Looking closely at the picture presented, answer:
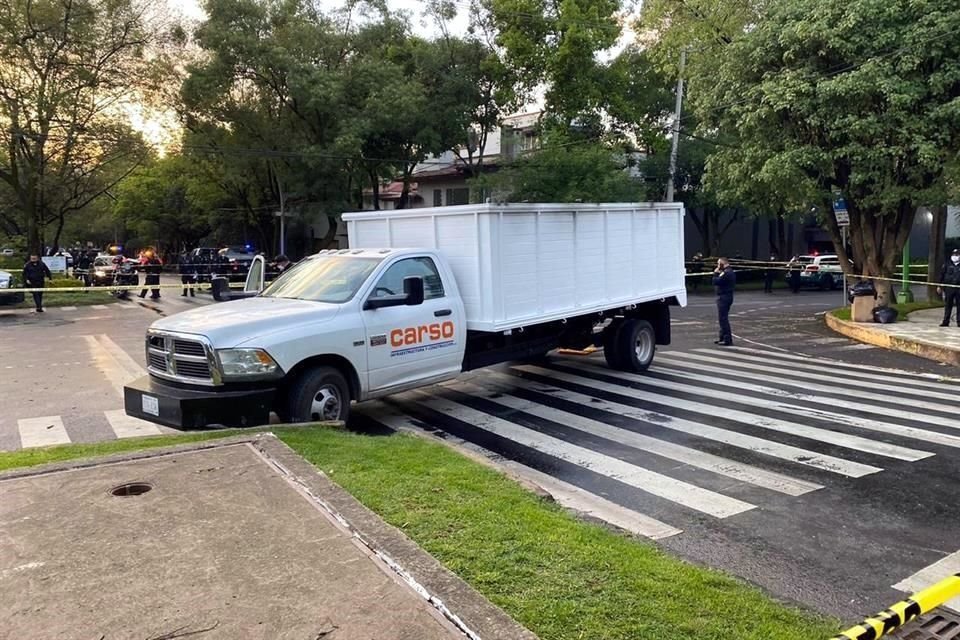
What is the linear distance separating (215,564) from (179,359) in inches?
138

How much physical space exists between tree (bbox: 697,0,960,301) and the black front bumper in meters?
13.8

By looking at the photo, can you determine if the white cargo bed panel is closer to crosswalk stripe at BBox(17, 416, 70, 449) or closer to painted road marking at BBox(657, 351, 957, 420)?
painted road marking at BBox(657, 351, 957, 420)

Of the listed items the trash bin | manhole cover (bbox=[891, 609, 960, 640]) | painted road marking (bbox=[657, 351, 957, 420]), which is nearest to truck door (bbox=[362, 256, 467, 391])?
painted road marking (bbox=[657, 351, 957, 420])

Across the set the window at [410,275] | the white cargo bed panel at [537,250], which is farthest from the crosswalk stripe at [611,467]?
the window at [410,275]

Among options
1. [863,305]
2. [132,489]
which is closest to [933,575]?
[132,489]

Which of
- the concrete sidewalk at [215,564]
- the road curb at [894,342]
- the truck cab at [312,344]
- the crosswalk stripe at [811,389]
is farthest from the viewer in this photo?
the road curb at [894,342]

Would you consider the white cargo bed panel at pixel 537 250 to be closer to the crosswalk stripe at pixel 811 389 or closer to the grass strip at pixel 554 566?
the crosswalk stripe at pixel 811 389

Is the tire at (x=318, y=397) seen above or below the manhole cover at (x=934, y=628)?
above

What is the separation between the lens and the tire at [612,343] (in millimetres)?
11414

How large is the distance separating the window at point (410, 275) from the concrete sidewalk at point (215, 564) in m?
3.06

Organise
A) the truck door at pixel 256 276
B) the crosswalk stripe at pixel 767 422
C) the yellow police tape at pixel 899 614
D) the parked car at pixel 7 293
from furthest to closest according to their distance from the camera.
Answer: the parked car at pixel 7 293, the truck door at pixel 256 276, the crosswalk stripe at pixel 767 422, the yellow police tape at pixel 899 614

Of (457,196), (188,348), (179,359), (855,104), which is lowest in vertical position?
(179,359)

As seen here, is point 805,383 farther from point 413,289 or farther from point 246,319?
point 246,319

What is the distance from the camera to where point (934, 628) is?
11.9 ft
